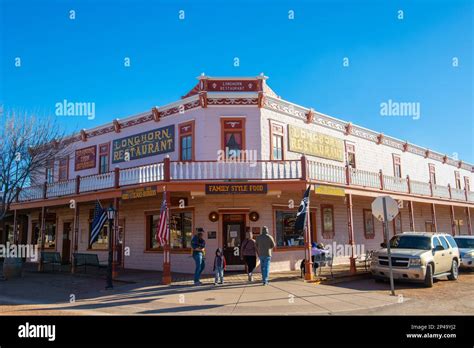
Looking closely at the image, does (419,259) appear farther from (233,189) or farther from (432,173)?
(432,173)

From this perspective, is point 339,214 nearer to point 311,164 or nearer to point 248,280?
point 311,164

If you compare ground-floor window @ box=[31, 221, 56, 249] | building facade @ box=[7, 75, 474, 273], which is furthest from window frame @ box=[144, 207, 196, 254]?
ground-floor window @ box=[31, 221, 56, 249]

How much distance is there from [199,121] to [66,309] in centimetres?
961

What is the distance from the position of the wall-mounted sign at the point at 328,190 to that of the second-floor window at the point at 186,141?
5.83m

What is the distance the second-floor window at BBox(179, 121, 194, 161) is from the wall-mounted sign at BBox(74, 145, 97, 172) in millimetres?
6837

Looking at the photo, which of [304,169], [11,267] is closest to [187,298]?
[304,169]

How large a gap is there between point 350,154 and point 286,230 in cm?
704

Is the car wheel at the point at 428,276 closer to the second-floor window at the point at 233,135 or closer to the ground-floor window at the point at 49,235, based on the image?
the second-floor window at the point at 233,135

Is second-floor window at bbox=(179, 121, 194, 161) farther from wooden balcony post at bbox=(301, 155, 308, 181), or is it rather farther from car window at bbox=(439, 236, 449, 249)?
car window at bbox=(439, 236, 449, 249)

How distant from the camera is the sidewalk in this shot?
883cm

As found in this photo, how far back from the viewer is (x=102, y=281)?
14430mm

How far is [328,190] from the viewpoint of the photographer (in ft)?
49.0
